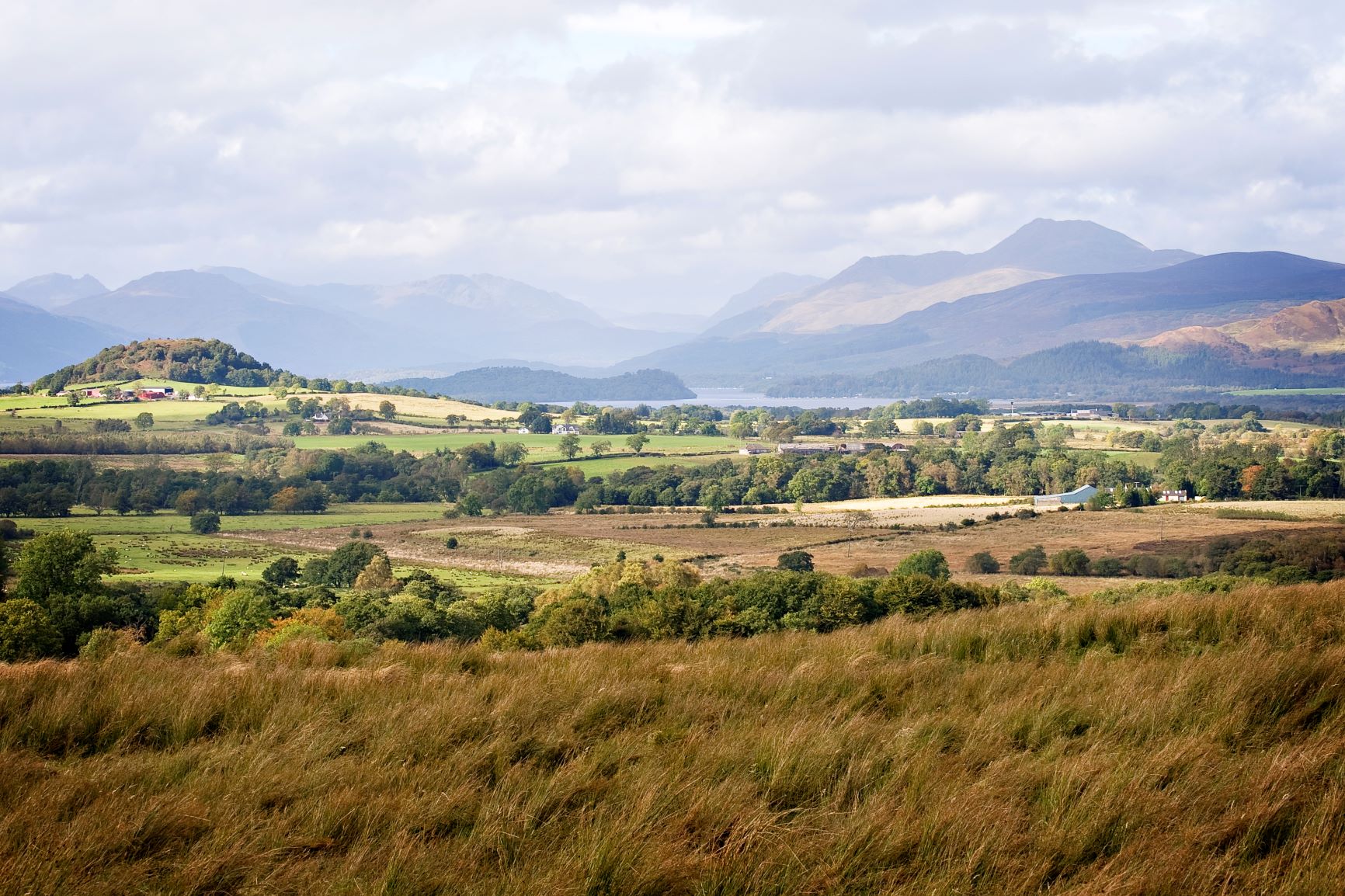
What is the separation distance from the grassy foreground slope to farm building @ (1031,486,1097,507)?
60172mm

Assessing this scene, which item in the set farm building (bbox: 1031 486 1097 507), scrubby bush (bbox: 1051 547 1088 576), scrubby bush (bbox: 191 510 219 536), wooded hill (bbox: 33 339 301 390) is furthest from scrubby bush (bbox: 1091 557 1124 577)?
wooded hill (bbox: 33 339 301 390)

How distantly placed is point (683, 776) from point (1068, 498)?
6709 cm

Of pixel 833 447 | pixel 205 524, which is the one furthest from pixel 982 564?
pixel 833 447

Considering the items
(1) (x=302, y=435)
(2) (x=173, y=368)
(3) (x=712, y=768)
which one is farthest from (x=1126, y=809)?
→ (2) (x=173, y=368)

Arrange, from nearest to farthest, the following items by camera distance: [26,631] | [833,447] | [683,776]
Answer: [683,776] → [26,631] → [833,447]

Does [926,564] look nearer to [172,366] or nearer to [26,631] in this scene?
[26,631]

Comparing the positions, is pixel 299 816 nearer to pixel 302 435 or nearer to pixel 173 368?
pixel 302 435

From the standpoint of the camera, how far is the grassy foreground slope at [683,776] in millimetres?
3482

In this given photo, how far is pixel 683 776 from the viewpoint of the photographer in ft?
14.0

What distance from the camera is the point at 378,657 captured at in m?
7.12

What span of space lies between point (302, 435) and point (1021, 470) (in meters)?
69.3

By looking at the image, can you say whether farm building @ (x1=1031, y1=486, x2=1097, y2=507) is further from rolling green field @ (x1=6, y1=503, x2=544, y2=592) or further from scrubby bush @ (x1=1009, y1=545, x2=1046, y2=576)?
rolling green field @ (x1=6, y1=503, x2=544, y2=592)

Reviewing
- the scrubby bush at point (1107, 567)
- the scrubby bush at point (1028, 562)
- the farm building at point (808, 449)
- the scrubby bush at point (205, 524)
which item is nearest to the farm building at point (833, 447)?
the farm building at point (808, 449)

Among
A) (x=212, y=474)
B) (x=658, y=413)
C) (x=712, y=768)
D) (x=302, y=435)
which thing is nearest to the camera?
(x=712, y=768)
